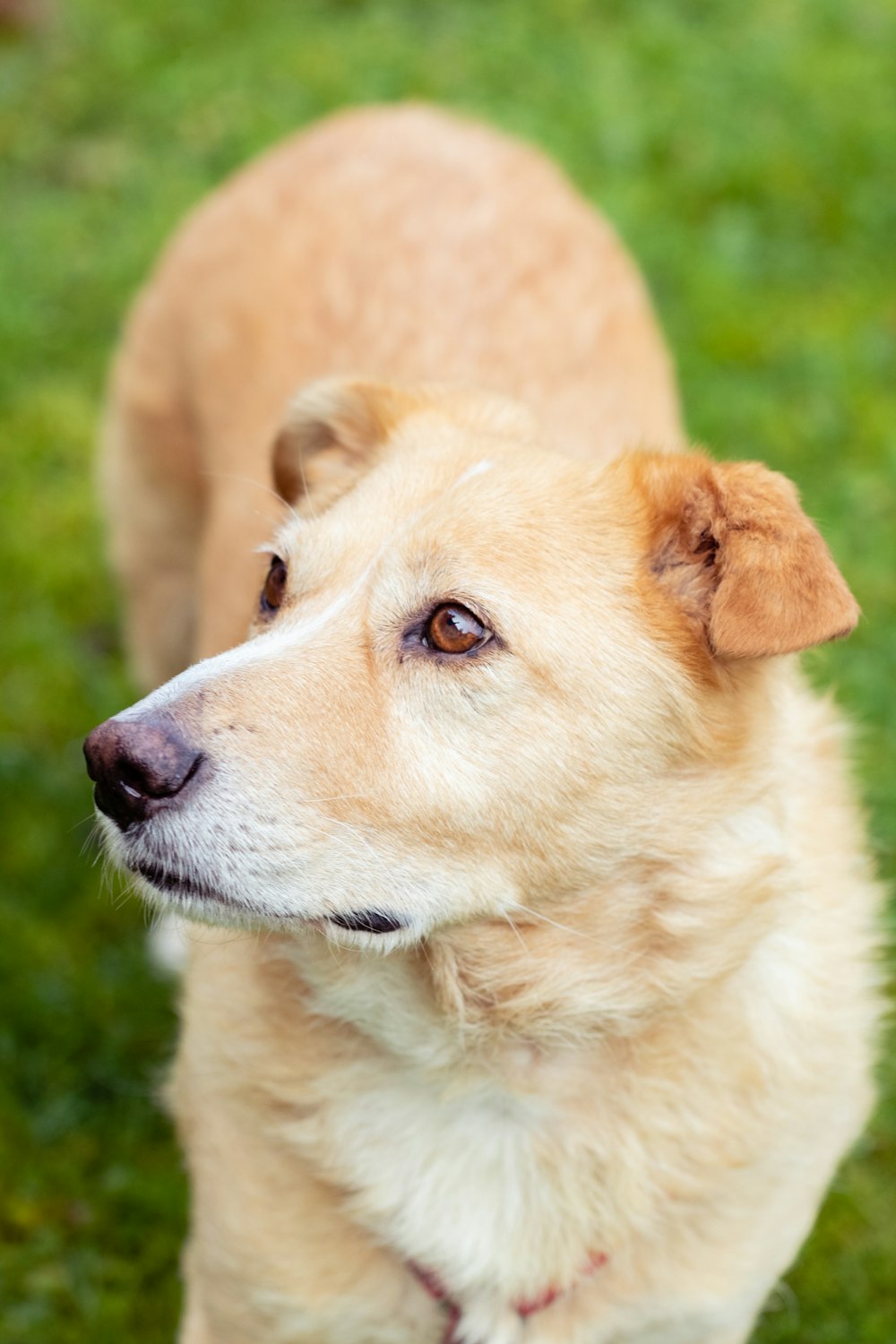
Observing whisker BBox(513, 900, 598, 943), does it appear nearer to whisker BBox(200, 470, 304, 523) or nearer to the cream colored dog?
the cream colored dog

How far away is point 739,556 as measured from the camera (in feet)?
8.84

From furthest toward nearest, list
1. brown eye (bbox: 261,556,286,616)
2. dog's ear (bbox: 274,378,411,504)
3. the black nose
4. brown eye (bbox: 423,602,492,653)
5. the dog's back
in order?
1. the dog's back
2. dog's ear (bbox: 274,378,411,504)
3. brown eye (bbox: 261,556,286,616)
4. brown eye (bbox: 423,602,492,653)
5. the black nose

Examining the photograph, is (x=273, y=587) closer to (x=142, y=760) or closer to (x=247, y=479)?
(x=142, y=760)

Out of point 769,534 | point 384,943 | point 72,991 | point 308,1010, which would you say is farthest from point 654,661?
point 72,991

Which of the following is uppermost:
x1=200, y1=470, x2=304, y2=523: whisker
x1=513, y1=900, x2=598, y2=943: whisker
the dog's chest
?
x1=200, y1=470, x2=304, y2=523: whisker

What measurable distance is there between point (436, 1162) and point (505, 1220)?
19 centimetres

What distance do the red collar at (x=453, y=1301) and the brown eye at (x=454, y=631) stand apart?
4.26ft

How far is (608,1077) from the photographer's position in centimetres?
309

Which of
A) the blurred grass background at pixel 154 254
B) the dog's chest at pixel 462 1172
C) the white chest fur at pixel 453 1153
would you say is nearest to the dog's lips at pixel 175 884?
the white chest fur at pixel 453 1153

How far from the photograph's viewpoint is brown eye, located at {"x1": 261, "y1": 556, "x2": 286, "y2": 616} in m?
3.22

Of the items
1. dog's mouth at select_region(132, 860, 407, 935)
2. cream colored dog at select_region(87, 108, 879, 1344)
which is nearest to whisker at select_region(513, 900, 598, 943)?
cream colored dog at select_region(87, 108, 879, 1344)

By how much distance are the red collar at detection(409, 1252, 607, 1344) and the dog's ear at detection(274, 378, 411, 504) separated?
1715 mm

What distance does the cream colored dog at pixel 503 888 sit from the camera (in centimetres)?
271

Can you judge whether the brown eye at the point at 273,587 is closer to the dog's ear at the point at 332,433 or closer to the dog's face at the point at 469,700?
the dog's face at the point at 469,700
